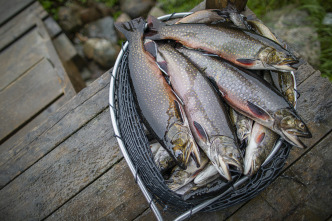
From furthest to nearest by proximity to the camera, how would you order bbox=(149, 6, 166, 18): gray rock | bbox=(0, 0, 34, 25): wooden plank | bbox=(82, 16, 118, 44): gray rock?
bbox=(82, 16, 118, 44): gray rock → bbox=(149, 6, 166, 18): gray rock → bbox=(0, 0, 34, 25): wooden plank

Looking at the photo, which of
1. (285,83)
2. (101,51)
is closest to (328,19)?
(285,83)

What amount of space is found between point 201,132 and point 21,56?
3.97 m

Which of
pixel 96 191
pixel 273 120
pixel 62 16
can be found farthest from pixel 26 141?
pixel 62 16

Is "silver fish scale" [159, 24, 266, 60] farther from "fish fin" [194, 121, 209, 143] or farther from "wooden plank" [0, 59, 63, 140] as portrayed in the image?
"wooden plank" [0, 59, 63, 140]

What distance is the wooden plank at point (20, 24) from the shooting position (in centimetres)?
432

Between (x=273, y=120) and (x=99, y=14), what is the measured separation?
5464mm

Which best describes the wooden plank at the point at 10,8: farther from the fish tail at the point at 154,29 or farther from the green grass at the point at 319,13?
the green grass at the point at 319,13

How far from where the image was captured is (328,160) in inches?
87.8

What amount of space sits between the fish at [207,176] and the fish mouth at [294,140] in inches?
27.0

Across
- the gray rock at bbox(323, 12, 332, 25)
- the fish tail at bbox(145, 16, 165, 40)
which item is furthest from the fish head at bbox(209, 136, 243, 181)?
the gray rock at bbox(323, 12, 332, 25)

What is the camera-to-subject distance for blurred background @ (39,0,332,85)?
3.89m

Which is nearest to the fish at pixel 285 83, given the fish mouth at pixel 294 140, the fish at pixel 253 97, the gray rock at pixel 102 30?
the fish at pixel 253 97

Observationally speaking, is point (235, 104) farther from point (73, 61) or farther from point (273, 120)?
point (73, 61)

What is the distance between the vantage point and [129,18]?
5.44 meters
